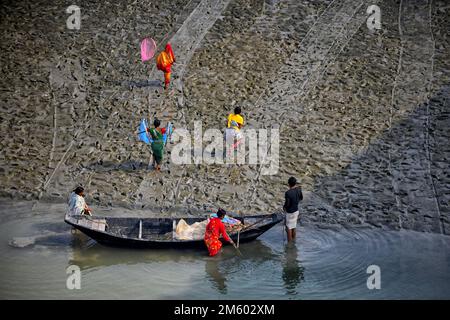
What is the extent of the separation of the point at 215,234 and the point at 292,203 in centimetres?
200

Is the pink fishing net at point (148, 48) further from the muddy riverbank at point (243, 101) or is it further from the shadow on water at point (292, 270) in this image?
the shadow on water at point (292, 270)

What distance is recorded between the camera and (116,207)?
1995cm

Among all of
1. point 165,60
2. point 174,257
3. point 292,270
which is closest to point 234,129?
point 165,60

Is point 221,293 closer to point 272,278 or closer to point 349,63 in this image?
point 272,278

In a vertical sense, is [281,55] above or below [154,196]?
above

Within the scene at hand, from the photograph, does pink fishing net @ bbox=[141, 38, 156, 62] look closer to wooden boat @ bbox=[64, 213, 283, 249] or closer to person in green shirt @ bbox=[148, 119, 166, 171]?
person in green shirt @ bbox=[148, 119, 166, 171]

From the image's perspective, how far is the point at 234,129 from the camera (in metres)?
21.9

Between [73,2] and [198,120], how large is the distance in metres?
9.27

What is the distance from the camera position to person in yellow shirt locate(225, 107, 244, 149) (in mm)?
21844

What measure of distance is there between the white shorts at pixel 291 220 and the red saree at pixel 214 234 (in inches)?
63.1

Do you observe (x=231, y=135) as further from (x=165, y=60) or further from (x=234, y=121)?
(x=165, y=60)

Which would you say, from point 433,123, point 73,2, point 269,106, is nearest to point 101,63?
point 73,2

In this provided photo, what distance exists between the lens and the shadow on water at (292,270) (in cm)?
1636

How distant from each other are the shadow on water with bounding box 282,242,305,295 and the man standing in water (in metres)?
0.47
